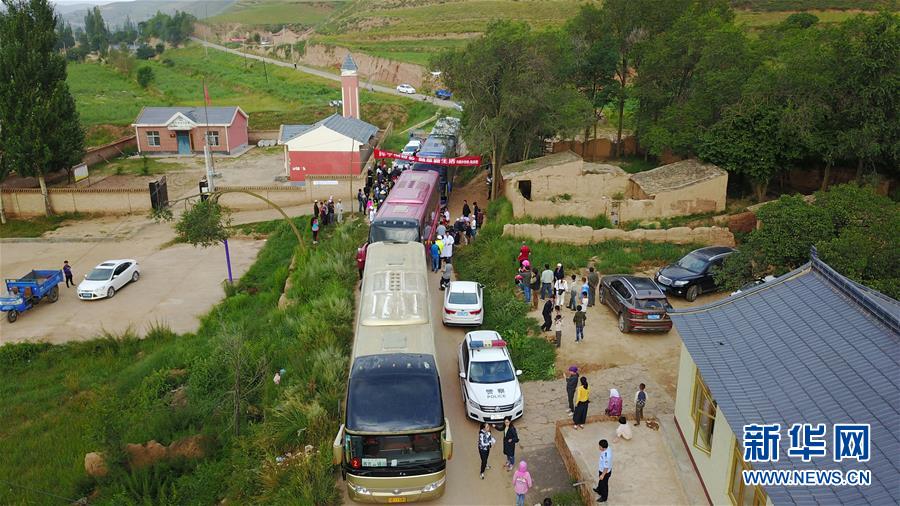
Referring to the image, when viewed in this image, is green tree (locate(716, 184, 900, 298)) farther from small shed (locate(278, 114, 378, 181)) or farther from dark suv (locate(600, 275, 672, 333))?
small shed (locate(278, 114, 378, 181))

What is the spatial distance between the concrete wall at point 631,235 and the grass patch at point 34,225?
1135 inches

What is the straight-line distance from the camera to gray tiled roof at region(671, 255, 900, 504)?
8.77m

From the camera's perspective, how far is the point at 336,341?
19.2m

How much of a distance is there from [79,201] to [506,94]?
26.9 metres

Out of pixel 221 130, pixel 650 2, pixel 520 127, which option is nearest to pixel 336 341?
pixel 520 127

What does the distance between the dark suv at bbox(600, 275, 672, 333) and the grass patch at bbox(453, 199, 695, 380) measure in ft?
8.75

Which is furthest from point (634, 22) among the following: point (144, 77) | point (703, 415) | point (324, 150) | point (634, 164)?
point (144, 77)

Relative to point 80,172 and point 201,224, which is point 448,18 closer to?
point 80,172

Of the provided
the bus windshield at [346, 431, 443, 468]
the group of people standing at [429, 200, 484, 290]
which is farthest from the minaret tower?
the bus windshield at [346, 431, 443, 468]

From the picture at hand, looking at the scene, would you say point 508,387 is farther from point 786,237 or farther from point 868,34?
point 868,34

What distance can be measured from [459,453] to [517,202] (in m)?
16.4

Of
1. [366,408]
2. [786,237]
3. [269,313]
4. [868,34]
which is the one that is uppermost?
[868,34]

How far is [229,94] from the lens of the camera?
3511 inches

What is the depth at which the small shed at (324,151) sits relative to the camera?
42.3 metres
